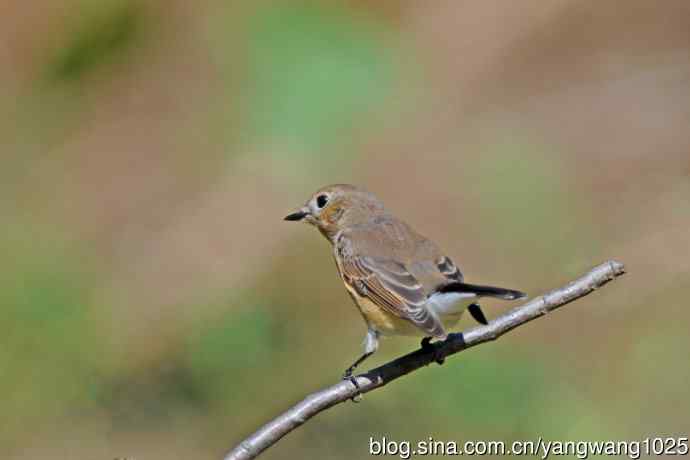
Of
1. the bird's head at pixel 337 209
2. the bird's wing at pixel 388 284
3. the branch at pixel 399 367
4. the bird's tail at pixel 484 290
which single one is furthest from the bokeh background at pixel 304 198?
the branch at pixel 399 367

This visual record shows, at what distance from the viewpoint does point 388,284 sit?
485 centimetres

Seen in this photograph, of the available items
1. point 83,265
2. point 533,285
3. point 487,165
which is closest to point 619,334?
point 533,285

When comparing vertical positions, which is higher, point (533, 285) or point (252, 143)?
point (252, 143)

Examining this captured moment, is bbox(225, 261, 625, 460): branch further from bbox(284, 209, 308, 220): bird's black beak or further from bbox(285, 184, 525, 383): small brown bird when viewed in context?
bbox(284, 209, 308, 220): bird's black beak

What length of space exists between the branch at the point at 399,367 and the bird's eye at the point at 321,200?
196cm

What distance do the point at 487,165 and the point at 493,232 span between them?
1.13 m

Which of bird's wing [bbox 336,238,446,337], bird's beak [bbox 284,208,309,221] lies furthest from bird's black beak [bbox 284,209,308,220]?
bird's wing [bbox 336,238,446,337]

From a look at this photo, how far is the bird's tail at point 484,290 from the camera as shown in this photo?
400cm

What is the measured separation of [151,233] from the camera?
1014 centimetres

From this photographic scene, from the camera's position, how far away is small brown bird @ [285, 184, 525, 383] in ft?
14.6

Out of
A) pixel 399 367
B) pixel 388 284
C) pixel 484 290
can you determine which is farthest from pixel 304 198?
pixel 399 367

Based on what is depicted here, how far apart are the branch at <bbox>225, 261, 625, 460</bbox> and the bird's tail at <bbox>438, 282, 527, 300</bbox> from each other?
0.95 ft

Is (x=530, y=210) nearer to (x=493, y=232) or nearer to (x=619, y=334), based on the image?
(x=493, y=232)

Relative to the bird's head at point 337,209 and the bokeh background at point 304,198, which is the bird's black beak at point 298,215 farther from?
the bokeh background at point 304,198
